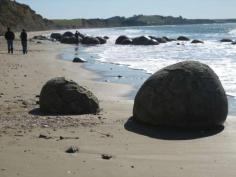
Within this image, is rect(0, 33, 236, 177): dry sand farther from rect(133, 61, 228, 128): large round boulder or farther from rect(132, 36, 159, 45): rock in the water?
rect(132, 36, 159, 45): rock in the water

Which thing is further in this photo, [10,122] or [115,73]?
[115,73]

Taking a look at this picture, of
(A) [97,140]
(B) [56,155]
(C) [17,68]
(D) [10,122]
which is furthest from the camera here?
(C) [17,68]

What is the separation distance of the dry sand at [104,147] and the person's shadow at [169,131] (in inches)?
0.6

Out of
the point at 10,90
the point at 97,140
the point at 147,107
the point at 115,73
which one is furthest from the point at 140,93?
the point at 115,73

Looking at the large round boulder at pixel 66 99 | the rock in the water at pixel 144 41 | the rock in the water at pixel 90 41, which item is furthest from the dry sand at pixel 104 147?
the rock in the water at pixel 90 41

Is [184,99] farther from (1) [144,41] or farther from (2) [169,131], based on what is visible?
(1) [144,41]

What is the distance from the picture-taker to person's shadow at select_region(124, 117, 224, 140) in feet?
25.3

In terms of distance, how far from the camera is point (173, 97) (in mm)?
8273

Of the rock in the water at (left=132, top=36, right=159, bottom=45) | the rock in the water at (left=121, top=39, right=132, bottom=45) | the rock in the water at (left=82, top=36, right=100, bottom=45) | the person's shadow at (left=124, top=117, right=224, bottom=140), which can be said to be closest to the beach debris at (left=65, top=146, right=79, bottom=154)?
the person's shadow at (left=124, top=117, right=224, bottom=140)

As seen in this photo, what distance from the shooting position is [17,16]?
94938 mm

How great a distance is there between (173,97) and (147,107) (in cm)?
49

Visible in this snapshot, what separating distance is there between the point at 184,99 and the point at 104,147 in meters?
1.93

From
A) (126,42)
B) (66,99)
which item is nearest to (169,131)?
(66,99)

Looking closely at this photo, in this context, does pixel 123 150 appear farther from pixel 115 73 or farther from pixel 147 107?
pixel 115 73
